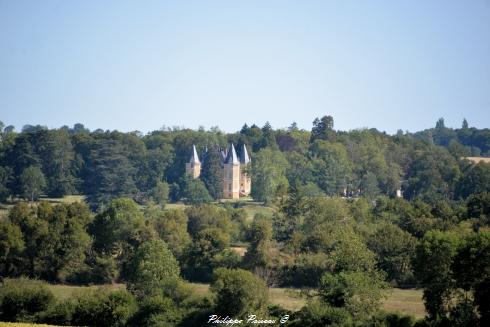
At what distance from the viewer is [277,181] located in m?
98.8

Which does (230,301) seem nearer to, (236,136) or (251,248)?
(251,248)

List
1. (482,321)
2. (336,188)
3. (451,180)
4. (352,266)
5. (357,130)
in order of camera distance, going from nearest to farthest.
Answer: (482,321)
(352,266)
(451,180)
(336,188)
(357,130)

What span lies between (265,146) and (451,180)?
3035 cm

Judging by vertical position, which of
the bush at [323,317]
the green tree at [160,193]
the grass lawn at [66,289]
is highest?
the green tree at [160,193]

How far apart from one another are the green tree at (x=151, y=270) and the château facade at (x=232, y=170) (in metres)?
55.9

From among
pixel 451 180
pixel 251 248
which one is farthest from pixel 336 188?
pixel 251 248

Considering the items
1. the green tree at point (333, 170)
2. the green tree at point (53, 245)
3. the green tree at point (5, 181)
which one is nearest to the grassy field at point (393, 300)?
the green tree at point (53, 245)

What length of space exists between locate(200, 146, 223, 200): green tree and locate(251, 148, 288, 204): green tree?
3833 millimetres

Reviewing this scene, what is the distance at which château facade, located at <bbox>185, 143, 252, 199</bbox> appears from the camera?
4109 inches

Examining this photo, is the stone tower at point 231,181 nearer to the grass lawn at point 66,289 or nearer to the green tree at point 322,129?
the green tree at point 322,129

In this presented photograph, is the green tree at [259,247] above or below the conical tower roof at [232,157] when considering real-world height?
below

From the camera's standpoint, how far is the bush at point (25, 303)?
4034cm

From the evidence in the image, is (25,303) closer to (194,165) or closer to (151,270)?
(151,270)
